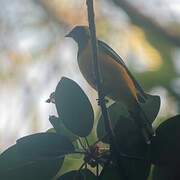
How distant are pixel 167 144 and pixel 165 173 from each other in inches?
2.0

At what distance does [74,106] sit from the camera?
959 millimetres

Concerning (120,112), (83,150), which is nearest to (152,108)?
(120,112)

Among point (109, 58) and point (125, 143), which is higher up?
point (109, 58)

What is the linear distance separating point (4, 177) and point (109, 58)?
792 mm

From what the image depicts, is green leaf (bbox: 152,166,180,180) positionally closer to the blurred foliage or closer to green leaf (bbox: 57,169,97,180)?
the blurred foliage

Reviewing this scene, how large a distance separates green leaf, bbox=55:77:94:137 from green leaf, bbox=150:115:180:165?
129mm

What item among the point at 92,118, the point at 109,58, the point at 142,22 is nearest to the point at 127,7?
the point at 142,22

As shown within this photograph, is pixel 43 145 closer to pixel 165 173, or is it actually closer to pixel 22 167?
pixel 22 167

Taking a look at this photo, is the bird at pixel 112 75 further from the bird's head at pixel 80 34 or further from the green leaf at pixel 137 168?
the green leaf at pixel 137 168

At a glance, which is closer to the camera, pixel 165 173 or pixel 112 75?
pixel 165 173

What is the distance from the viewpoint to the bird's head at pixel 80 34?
5.82 ft

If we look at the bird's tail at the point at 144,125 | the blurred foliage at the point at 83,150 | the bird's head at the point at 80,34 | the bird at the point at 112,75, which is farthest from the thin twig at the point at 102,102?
the bird's head at the point at 80,34

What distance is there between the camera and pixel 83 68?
149cm

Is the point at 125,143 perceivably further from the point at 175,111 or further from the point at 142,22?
the point at 142,22
